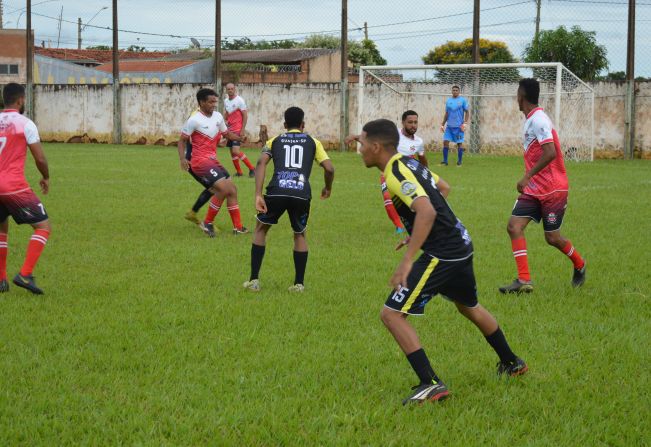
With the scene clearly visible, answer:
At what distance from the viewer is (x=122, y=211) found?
542 inches

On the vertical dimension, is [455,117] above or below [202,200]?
above

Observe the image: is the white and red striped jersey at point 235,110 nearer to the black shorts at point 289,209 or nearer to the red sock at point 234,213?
the red sock at point 234,213

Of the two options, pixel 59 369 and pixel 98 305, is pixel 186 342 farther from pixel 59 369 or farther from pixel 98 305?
pixel 98 305

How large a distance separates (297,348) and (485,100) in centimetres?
2390

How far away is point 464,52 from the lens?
218 feet

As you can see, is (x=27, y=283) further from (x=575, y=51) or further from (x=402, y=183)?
(x=575, y=51)

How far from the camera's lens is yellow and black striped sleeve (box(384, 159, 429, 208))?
4.76 metres

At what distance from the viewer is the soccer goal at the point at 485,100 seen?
2542 centimetres

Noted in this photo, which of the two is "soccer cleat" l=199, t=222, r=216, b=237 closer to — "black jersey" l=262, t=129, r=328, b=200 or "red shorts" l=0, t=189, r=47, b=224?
"black jersey" l=262, t=129, r=328, b=200

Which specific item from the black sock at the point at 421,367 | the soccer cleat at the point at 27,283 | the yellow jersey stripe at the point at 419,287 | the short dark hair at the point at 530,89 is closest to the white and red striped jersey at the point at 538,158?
the short dark hair at the point at 530,89

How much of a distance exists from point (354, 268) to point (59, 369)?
421 centimetres

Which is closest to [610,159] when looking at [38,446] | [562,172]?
[562,172]

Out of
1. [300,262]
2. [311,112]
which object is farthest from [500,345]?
[311,112]

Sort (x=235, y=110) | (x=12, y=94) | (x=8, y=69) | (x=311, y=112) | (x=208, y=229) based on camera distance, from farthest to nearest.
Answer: (x=8, y=69), (x=311, y=112), (x=235, y=110), (x=208, y=229), (x=12, y=94)
